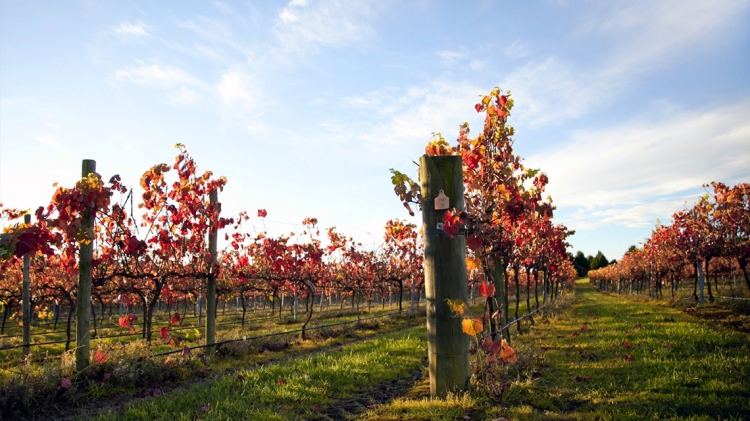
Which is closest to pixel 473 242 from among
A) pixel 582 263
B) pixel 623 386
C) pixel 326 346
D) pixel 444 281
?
pixel 444 281

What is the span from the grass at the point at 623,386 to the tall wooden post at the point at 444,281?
29cm

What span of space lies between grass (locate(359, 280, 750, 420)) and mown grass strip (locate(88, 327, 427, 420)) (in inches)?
41.4

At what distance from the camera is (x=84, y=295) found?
6.82 meters

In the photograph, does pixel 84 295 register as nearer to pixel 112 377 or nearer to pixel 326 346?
pixel 112 377

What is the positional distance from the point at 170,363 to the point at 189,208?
318 centimetres

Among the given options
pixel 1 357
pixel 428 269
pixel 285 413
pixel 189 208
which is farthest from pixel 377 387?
pixel 1 357

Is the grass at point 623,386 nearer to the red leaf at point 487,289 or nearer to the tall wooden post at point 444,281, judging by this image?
the tall wooden post at point 444,281

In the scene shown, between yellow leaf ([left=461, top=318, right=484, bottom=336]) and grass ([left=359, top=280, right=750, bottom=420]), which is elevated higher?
yellow leaf ([left=461, top=318, right=484, bottom=336])

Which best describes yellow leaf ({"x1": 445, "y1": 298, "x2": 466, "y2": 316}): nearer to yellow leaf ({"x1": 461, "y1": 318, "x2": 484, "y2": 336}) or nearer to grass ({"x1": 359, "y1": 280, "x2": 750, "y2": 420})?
yellow leaf ({"x1": 461, "y1": 318, "x2": 484, "y2": 336})

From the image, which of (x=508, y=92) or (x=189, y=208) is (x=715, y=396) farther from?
(x=189, y=208)

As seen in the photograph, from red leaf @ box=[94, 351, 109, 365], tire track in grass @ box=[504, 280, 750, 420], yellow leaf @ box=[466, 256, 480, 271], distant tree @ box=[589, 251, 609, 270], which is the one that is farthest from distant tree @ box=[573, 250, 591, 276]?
red leaf @ box=[94, 351, 109, 365]

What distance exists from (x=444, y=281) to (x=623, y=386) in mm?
2750

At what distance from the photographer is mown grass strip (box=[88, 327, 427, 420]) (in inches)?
195

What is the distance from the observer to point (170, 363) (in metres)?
7.89
